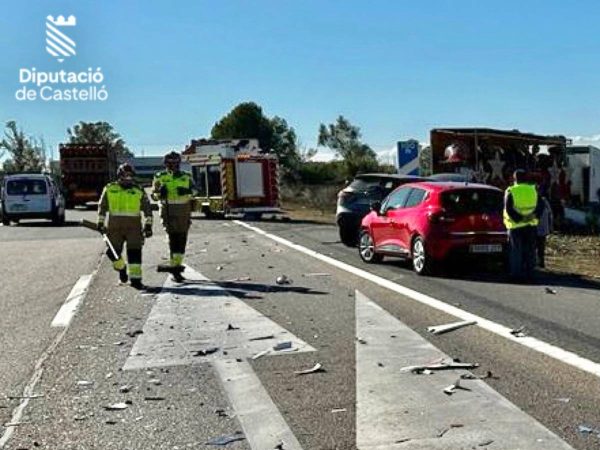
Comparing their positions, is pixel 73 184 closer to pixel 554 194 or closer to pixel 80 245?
pixel 80 245

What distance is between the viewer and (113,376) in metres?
6.70

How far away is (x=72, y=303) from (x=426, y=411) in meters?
6.30

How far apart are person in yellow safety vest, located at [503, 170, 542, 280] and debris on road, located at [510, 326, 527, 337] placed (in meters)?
3.68

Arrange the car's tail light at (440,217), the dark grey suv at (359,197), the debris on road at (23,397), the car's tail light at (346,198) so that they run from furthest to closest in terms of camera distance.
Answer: the car's tail light at (346,198) → the dark grey suv at (359,197) → the car's tail light at (440,217) → the debris on road at (23,397)

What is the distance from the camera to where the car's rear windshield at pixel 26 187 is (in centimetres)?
3023

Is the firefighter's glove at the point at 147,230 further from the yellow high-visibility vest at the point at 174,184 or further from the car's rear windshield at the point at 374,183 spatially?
the car's rear windshield at the point at 374,183

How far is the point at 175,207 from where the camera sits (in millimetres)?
12438

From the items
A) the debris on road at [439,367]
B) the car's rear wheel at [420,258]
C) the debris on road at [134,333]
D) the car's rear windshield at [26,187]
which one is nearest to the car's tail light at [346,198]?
the car's rear wheel at [420,258]

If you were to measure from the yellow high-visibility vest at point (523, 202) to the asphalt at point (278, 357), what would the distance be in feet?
2.88

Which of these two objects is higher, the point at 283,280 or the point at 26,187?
the point at 26,187

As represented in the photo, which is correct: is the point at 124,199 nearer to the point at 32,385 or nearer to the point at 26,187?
the point at 32,385

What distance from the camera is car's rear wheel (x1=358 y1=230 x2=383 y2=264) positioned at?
14.7 m

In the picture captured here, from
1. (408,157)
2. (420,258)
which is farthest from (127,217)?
(408,157)

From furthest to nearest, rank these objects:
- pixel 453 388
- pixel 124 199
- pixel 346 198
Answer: pixel 346 198 < pixel 124 199 < pixel 453 388
